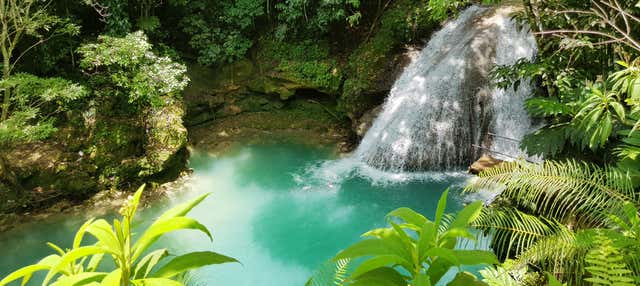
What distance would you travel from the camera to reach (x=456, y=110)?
7.16m

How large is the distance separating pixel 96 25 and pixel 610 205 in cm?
959

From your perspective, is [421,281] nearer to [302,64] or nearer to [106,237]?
[106,237]

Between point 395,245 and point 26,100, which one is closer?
point 395,245

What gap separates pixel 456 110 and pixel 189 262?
6553 millimetres

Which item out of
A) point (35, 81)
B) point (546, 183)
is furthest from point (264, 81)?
point (546, 183)

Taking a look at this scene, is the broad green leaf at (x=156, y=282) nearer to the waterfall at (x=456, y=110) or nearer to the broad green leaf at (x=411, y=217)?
the broad green leaf at (x=411, y=217)

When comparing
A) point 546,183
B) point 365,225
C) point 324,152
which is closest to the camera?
point 546,183

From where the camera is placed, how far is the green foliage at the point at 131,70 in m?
6.66

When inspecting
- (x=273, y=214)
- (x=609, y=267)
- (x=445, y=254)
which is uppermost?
(x=445, y=254)

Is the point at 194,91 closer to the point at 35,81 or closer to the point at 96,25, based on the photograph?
the point at 96,25

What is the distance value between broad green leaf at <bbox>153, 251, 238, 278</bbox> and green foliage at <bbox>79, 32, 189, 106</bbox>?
236 inches

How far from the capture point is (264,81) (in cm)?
934

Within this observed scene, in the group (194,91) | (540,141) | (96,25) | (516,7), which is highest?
(516,7)

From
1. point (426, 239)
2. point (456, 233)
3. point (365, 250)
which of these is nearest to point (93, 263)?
point (365, 250)
